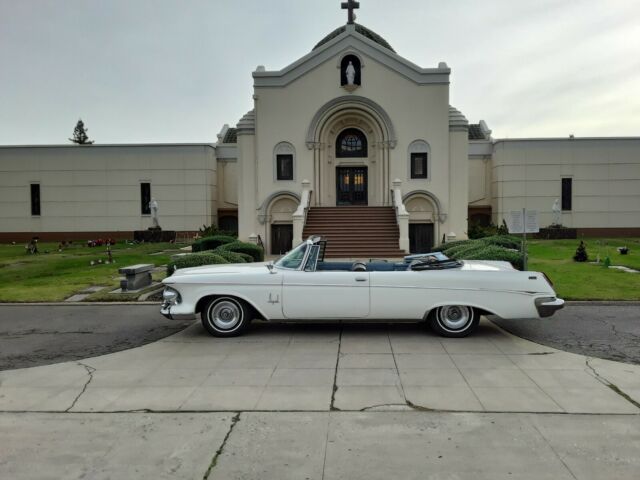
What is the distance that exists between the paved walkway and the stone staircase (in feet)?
41.5

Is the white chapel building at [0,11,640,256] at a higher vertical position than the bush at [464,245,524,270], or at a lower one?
higher

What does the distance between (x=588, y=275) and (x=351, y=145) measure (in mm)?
14280

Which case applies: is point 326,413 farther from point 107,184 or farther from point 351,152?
point 107,184

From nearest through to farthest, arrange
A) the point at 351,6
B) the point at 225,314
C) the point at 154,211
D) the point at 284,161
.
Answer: the point at 225,314
the point at 284,161
the point at 351,6
the point at 154,211

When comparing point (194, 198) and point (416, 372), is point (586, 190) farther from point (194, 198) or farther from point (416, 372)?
point (416, 372)

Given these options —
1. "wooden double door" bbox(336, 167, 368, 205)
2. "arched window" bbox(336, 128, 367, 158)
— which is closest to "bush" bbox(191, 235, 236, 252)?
"wooden double door" bbox(336, 167, 368, 205)

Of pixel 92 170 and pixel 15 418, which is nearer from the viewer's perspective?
pixel 15 418

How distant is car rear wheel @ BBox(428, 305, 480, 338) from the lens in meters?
7.79

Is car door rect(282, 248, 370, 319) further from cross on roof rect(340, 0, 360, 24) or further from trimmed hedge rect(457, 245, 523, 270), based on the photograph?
cross on roof rect(340, 0, 360, 24)

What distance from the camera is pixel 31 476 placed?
384cm

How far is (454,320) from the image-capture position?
25.8ft

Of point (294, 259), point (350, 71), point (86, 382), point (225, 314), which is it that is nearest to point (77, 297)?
point (225, 314)

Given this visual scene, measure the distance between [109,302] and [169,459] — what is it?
→ 8048 millimetres

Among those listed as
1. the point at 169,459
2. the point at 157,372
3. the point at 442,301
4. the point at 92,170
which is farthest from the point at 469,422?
the point at 92,170
